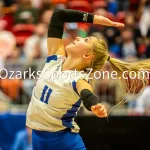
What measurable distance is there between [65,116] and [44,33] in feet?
17.1

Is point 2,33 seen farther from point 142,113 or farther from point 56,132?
point 56,132

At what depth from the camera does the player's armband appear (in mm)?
3689

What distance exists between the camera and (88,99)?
12.3 feet

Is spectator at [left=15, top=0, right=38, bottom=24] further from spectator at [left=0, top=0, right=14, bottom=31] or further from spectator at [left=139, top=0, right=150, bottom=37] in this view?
spectator at [left=139, top=0, right=150, bottom=37]

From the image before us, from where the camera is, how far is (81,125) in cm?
745

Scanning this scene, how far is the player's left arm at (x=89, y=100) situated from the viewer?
11.7 ft

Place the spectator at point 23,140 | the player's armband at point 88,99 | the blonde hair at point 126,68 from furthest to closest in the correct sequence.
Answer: the spectator at point 23,140
the blonde hair at point 126,68
the player's armband at point 88,99

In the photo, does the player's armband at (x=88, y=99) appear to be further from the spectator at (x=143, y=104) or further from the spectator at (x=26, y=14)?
the spectator at (x=26, y=14)

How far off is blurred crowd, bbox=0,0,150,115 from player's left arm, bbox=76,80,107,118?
3223 millimetres

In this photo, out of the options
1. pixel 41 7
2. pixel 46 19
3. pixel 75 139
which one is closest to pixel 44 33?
pixel 46 19

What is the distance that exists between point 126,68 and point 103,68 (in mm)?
3145

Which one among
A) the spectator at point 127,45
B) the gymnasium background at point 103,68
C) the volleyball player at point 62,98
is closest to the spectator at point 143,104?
the gymnasium background at point 103,68

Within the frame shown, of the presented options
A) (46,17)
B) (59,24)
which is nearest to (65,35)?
(46,17)

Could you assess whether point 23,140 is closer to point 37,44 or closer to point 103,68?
point 103,68
